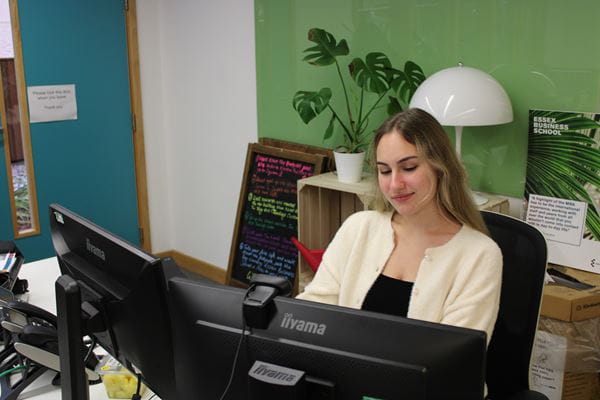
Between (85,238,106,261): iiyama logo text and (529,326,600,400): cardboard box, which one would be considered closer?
(85,238,106,261): iiyama logo text

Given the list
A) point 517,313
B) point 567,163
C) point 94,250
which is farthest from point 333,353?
point 567,163

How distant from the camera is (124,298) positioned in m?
1.26

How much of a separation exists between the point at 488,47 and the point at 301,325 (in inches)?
81.4

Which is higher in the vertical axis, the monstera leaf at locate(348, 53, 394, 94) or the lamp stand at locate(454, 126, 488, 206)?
the monstera leaf at locate(348, 53, 394, 94)

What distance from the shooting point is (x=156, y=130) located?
4.52 meters

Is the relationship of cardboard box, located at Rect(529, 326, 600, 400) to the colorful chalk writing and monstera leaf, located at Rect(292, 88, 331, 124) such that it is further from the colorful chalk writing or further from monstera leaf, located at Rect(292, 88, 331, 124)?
the colorful chalk writing

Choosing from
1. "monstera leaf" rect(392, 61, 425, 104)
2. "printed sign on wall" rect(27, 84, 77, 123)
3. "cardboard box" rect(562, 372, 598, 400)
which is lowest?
"cardboard box" rect(562, 372, 598, 400)

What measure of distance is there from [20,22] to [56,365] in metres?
2.78

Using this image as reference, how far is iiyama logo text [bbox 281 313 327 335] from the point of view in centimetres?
98

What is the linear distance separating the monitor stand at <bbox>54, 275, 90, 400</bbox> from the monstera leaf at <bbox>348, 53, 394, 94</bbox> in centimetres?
188

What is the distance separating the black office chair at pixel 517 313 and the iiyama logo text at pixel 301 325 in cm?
83

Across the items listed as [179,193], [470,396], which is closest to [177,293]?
[470,396]

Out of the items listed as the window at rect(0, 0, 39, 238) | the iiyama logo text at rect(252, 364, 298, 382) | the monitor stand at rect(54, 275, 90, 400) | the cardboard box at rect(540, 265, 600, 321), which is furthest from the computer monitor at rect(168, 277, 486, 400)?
the window at rect(0, 0, 39, 238)

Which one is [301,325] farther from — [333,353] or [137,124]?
[137,124]
